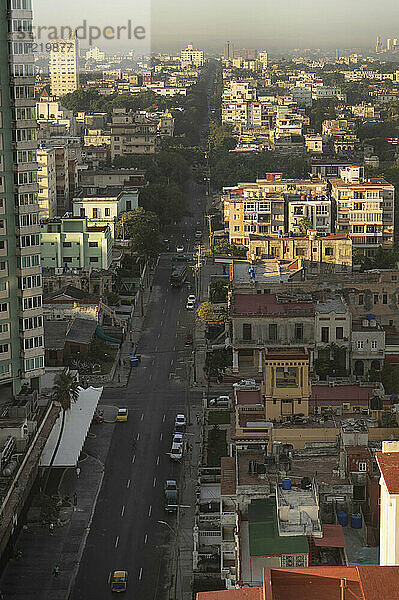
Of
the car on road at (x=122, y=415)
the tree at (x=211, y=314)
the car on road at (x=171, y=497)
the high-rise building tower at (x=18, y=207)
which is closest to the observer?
the car on road at (x=171, y=497)

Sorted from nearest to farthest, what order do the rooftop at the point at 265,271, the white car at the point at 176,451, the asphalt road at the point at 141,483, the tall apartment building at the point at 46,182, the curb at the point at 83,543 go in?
the curb at the point at 83,543 < the asphalt road at the point at 141,483 < the white car at the point at 176,451 < the rooftop at the point at 265,271 < the tall apartment building at the point at 46,182

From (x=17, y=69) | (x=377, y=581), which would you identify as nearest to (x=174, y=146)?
(x=17, y=69)

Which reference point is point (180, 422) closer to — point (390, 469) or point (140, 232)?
point (390, 469)

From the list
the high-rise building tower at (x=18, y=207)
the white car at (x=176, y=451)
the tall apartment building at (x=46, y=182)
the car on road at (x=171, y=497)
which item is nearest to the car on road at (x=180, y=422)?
the white car at (x=176, y=451)

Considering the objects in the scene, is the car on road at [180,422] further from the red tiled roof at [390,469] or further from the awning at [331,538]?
the red tiled roof at [390,469]

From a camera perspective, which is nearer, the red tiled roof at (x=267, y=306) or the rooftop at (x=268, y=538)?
the rooftop at (x=268, y=538)

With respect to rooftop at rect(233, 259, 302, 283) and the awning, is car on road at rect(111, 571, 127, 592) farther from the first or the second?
rooftop at rect(233, 259, 302, 283)
